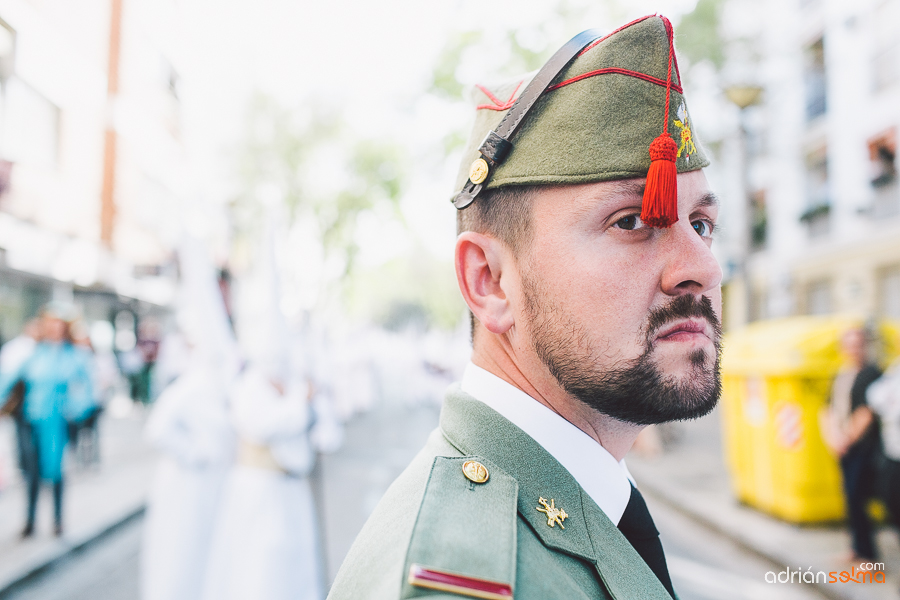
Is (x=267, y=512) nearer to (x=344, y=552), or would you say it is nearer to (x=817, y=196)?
(x=344, y=552)

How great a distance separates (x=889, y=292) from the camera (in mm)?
15039

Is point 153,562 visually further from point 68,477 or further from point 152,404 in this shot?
point 152,404

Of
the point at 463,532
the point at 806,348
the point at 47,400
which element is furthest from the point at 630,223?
the point at 47,400

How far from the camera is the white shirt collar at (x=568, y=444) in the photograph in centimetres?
114

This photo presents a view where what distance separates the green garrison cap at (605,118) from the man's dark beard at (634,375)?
0.75 ft

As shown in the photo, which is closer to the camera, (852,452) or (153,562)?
(153,562)

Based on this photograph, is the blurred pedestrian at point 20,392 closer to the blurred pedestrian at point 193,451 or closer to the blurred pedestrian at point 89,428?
the blurred pedestrian at point 89,428

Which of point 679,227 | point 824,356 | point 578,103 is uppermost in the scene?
point 578,103

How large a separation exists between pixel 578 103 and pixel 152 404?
52.5 ft

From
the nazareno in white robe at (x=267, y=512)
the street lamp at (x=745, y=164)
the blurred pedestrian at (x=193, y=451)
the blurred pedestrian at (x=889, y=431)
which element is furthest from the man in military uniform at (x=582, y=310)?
the street lamp at (x=745, y=164)

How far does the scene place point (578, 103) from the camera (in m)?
1.19

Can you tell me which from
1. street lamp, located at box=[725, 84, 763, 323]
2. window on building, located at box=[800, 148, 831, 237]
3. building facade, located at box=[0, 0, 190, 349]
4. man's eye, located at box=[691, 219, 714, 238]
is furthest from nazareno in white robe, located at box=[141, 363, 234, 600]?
window on building, located at box=[800, 148, 831, 237]

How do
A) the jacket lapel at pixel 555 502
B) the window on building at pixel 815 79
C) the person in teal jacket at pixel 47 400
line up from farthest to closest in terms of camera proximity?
1. the window on building at pixel 815 79
2. the person in teal jacket at pixel 47 400
3. the jacket lapel at pixel 555 502

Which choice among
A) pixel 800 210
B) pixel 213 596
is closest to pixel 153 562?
pixel 213 596
